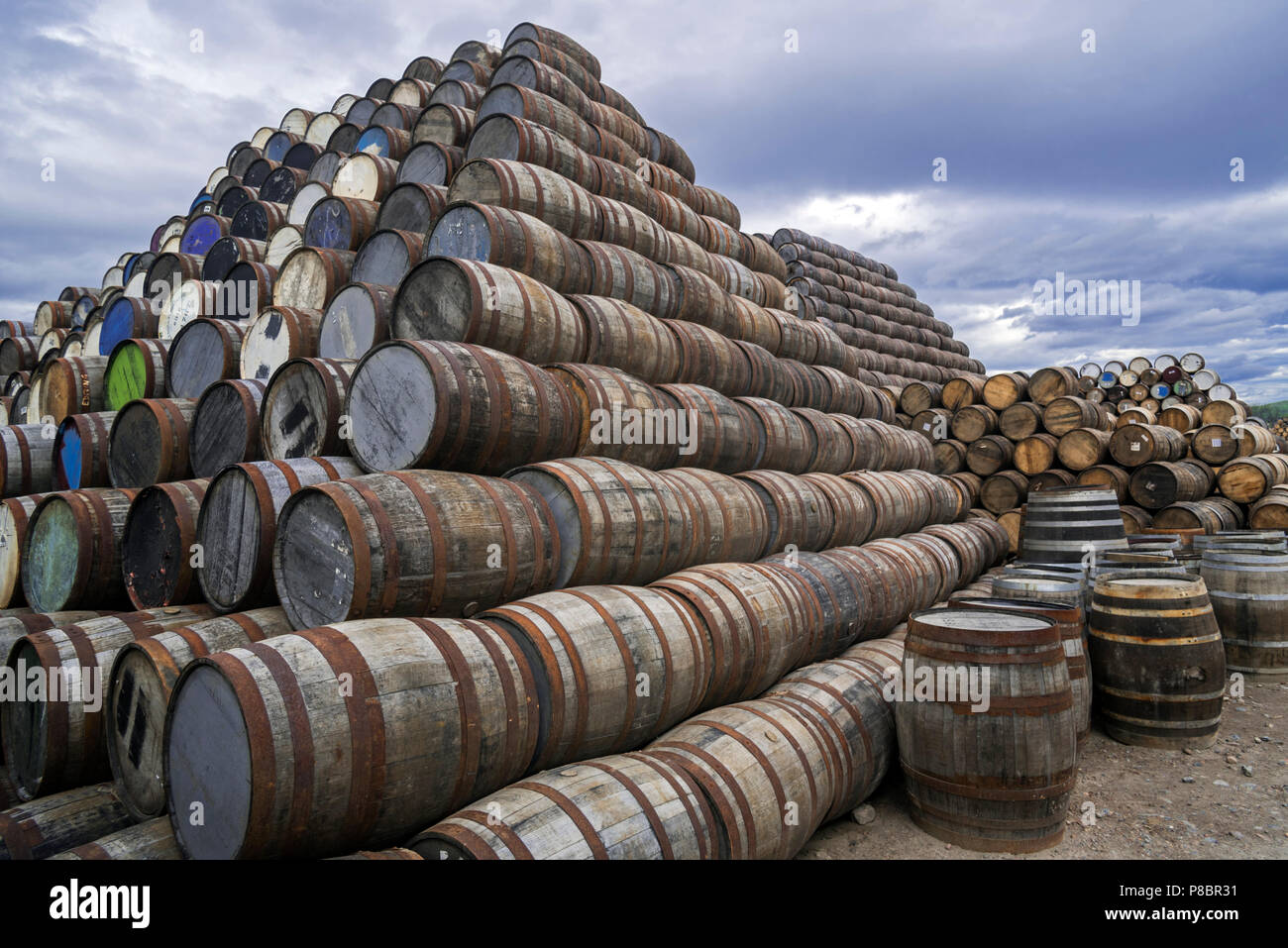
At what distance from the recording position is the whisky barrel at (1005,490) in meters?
9.36

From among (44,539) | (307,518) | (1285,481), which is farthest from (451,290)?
(1285,481)

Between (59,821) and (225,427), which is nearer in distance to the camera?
(59,821)

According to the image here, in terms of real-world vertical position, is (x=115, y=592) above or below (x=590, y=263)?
below

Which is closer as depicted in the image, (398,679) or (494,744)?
(398,679)

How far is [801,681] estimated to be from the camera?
3697mm

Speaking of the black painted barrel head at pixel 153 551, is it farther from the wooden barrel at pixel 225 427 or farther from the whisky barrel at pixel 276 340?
the whisky barrel at pixel 276 340

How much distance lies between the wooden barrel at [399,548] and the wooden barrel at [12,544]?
2593 millimetres

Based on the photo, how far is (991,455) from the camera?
9.62 meters

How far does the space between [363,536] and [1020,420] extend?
373 inches

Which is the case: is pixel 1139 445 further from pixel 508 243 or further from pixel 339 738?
pixel 339 738

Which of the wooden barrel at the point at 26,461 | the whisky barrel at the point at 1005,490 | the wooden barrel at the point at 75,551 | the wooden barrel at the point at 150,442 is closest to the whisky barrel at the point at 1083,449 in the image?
the whisky barrel at the point at 1005,490

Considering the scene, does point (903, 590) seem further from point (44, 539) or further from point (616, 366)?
point (44, 539)

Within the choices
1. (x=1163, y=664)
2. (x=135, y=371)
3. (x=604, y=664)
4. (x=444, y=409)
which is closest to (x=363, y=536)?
(x=444, y=409)
